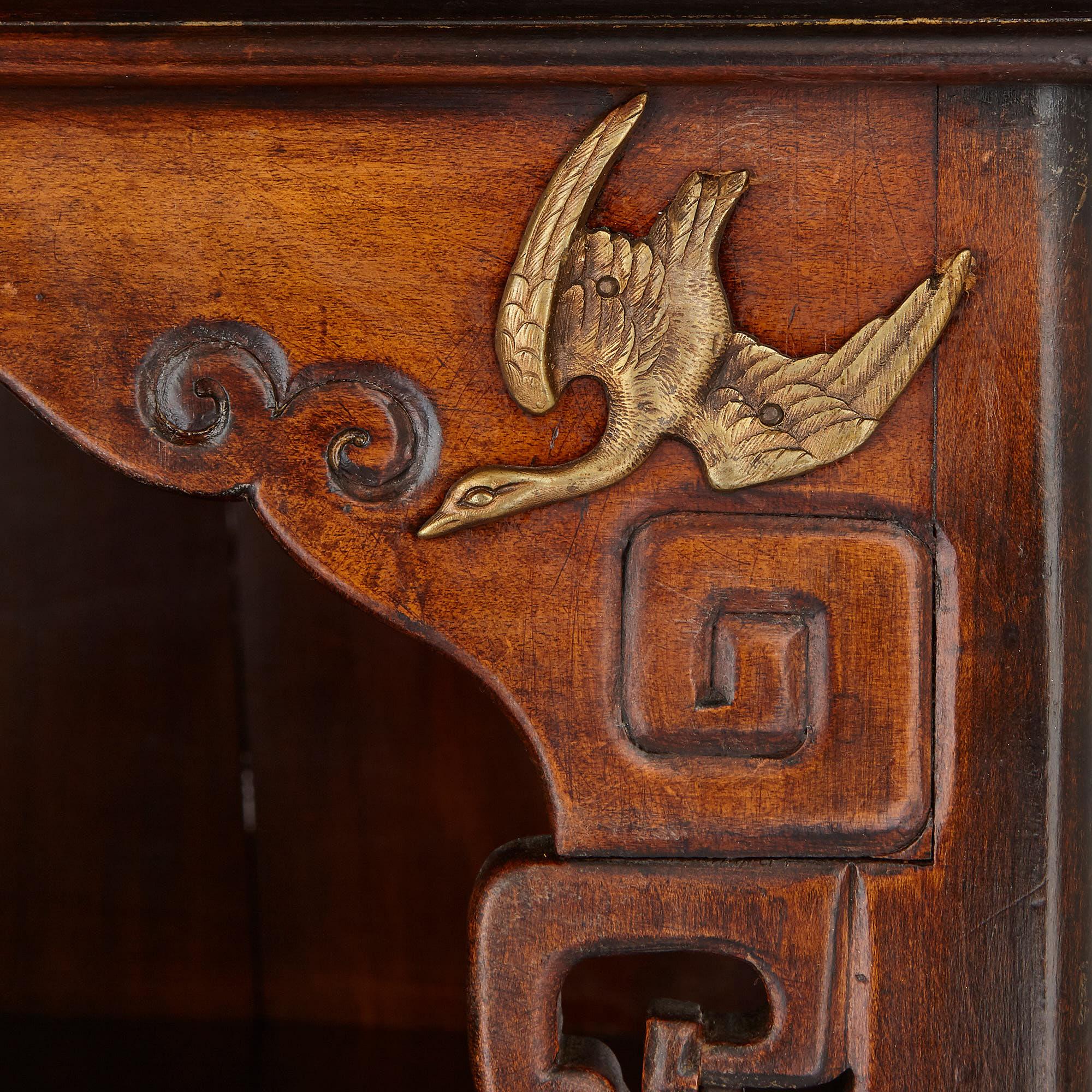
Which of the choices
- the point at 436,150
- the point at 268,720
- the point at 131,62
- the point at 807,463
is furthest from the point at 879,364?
the point at 268,720

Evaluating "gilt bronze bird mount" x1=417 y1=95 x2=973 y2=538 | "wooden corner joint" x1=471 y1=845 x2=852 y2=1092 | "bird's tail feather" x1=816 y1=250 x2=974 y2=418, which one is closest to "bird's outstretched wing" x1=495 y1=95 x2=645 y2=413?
"gilt bronze bird mount" x1=417 y1=95 x2=973 y2=538

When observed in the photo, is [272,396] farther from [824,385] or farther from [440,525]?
[824,385]

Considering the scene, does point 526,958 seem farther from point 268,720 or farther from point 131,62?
point 268,720

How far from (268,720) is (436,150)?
2.10 ft

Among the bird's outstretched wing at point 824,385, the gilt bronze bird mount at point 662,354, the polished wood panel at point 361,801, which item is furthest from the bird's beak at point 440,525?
the polished wood panel at point 361,801

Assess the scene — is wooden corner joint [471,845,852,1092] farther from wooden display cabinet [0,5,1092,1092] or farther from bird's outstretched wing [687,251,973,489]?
bird's outstretched wing [687,251,973,489]

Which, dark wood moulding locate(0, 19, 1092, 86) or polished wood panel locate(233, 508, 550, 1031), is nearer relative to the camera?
dark wood moulding locate(0, 19, 1092, 86)

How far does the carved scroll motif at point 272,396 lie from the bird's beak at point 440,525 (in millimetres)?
19

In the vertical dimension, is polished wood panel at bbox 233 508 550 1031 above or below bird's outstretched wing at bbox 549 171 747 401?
below

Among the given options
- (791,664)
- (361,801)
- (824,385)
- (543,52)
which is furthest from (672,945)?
(361,801)

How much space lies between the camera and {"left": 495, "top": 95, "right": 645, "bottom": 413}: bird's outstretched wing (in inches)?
16.2

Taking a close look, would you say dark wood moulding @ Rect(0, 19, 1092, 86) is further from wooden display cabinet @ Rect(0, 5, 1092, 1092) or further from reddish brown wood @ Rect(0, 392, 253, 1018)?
reddish brown wood @ Rect(0, 392, 253, 1018)

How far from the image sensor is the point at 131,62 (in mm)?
397

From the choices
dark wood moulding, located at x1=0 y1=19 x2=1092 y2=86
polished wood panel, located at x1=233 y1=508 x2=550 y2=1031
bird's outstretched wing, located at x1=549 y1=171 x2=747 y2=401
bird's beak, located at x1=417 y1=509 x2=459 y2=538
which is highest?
dark wood moulding, located at x1=0 y1=19 x2=1092 y2=86
